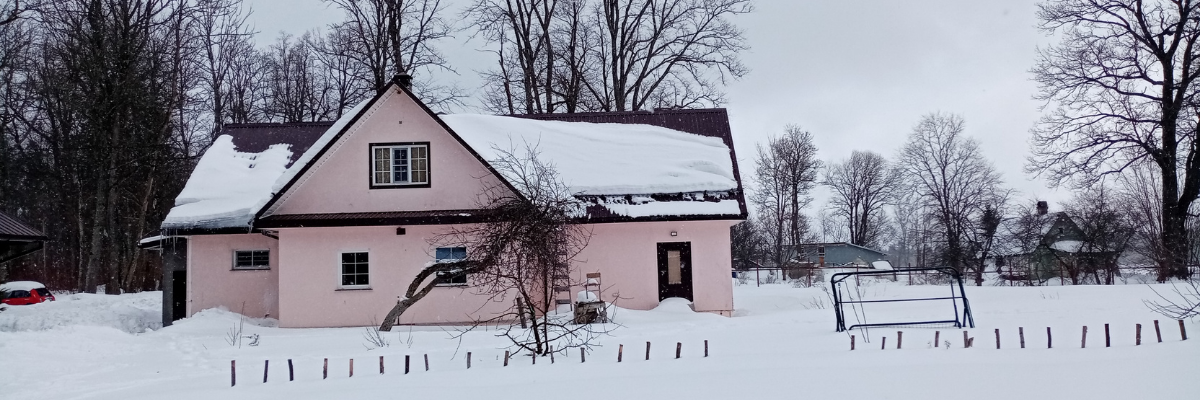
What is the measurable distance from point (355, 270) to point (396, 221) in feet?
5.91

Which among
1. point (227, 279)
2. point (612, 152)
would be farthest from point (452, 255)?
point (227, 279)

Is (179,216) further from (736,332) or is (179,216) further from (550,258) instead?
(736,332)

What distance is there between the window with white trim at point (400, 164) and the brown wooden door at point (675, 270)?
18.6ft

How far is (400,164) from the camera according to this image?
705 inches

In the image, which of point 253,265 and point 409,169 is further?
point 253,265

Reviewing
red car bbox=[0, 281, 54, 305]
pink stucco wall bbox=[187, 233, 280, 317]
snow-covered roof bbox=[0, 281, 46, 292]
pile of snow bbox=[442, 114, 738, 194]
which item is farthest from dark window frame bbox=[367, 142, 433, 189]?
snow-covered roof bbox=[0, 281, 46, 292]

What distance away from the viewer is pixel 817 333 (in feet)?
39.4

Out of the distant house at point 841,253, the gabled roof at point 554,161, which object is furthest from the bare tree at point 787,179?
the gabled roof at point 554,161

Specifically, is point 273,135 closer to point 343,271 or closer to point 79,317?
point 343,271

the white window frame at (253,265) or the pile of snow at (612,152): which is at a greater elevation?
the pile of snow at (612,152)

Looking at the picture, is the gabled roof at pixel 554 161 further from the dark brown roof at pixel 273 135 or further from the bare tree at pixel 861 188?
the bare tree at pixel 861 188

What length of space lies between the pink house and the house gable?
0.02 metres

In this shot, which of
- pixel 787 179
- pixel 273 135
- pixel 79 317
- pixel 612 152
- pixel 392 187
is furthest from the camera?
pixel 787 179

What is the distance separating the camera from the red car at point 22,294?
24.2 m
